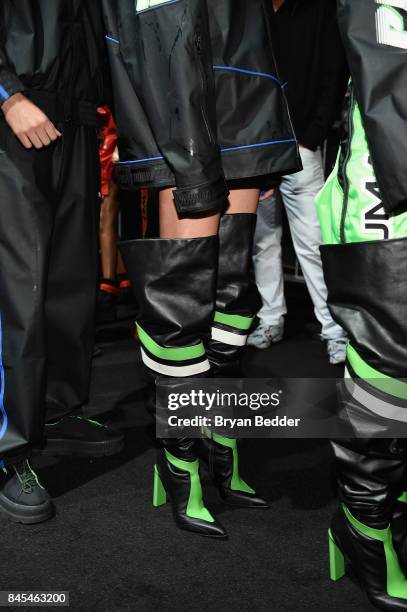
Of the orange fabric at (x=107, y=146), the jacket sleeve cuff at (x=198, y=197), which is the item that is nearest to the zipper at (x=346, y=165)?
the jacket sleeve cuff at (x=198, y=197)

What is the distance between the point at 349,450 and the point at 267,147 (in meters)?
0.71

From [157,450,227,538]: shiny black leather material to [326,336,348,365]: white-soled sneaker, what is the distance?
1389 millimetres

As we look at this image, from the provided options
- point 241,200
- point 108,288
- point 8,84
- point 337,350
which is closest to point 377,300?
point 241,200

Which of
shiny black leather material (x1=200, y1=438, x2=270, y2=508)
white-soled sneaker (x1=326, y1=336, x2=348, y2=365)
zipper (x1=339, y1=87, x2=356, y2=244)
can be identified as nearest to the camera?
zipper (x1=339, y1=87, x2=356, y2=244)

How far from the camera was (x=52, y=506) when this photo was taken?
1.88 meters

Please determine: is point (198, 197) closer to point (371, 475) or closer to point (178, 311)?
point (178, 311)

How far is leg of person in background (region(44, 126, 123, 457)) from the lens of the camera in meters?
1.99

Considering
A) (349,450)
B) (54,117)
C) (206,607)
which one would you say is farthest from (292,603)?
(54,117)

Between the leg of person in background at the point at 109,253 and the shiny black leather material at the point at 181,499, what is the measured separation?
212cm

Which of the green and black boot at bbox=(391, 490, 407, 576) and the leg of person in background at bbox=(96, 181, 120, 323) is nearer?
the green and black boot at bbox=(391, 490, 407, 576)

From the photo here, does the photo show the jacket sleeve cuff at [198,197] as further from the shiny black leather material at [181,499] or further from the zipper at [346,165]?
the shiny black leather material at [181,499]

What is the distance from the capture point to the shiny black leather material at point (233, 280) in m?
1.87

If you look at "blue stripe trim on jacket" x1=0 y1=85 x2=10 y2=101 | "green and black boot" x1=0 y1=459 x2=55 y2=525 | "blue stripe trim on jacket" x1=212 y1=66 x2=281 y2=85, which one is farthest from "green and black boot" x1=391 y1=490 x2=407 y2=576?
"blue stripe trim on jacket" x1=0 y1=85 x2=10 y2=101

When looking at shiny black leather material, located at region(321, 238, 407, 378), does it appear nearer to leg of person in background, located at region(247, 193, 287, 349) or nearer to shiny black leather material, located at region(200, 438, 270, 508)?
shiny black leather material, located at region(200, 438, 270, 508)
